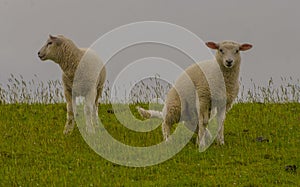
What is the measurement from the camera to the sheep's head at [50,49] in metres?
15.3

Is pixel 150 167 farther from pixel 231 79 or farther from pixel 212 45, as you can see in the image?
pixel 212 45

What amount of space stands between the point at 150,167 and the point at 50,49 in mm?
4861

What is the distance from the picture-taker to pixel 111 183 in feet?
35.9

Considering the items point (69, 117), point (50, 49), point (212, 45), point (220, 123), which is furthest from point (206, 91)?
point (50, 49)

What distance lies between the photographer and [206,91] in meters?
13.5

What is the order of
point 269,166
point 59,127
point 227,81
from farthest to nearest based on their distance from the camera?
point 59,127 < point 227,81 < point 269,166

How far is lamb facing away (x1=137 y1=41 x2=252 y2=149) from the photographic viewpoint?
44.2ft

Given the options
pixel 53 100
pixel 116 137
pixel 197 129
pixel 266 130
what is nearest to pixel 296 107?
pixel 266 130

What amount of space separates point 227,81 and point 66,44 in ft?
14.6

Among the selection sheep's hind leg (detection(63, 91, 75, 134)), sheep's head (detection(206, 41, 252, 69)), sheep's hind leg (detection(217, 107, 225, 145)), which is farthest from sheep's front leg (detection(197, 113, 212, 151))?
sheep's hind leg (detection(63, 91, 75, 134))

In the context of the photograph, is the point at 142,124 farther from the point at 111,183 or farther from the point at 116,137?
the point at 111,183

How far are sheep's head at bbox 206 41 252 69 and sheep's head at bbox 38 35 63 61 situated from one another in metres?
4.04

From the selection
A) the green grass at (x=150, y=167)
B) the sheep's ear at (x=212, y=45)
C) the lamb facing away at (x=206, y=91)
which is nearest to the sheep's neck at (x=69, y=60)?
the green grass at (x=150, y=167)

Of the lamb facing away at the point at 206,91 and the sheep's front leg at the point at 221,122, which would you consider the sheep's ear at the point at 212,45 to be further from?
the sheep's front leg at the point at 221,122
